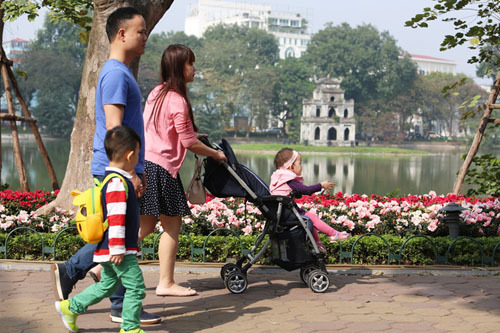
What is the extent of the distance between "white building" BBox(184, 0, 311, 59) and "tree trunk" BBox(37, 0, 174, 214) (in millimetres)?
107887

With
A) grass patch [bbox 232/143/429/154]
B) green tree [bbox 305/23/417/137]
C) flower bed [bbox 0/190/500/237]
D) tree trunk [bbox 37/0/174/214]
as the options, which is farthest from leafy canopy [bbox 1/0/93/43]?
green tree [bbox 305/23/417/137]

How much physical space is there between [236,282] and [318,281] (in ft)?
1.68

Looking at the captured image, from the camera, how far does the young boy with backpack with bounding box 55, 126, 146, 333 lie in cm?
312

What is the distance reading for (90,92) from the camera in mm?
6477

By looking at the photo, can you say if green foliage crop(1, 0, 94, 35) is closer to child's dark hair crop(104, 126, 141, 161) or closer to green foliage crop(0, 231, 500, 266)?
green foliage crop(0, 231, 500, 266)

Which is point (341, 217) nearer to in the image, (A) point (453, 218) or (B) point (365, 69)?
(A) point (453, 218)

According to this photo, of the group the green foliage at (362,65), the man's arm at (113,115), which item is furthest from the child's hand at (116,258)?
the green foliage at (362,65)

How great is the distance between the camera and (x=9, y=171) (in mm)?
→ 23500

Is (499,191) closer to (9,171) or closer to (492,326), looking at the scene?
(492,326)

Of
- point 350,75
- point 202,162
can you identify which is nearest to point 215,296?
point 202,162

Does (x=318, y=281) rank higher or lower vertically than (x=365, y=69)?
lower

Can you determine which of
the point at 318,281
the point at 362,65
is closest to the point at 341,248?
the point at 318,281

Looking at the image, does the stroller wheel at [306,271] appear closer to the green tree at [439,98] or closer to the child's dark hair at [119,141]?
the child's dark hair at [119,141]

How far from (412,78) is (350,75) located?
617 cm
